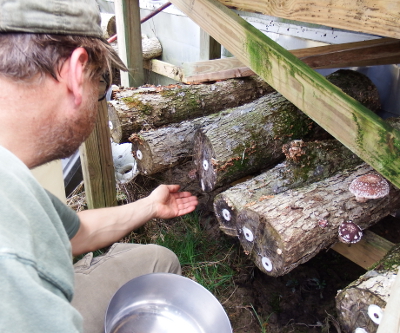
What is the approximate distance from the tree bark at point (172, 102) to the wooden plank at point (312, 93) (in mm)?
956

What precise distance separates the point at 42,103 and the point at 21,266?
1.60 feet

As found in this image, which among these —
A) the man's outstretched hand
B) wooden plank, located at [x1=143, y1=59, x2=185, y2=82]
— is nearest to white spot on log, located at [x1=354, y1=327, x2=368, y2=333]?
the man's outstretched hand

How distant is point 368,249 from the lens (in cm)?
225

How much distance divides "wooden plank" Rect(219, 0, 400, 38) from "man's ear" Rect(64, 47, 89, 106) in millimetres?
956

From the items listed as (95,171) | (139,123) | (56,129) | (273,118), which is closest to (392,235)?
(273,118)

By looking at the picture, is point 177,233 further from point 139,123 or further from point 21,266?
point 21,266

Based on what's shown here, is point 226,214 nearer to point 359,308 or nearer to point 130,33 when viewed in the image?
point 359,308

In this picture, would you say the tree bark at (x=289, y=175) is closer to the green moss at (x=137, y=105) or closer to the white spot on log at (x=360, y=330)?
the white spot on log at (x=360, y=330)

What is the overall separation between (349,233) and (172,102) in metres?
1.73

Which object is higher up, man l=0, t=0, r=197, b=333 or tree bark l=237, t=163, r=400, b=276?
man l=0, t=0, r=197, b=333

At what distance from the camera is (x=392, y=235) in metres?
3.06

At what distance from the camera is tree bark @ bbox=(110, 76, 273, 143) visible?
286 cm

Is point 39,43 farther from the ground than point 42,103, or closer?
farther from the ground

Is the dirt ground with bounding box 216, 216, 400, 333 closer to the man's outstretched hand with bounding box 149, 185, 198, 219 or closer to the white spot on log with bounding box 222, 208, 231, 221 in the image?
the white spot on log with bounding box 222, 208, 231, 221
